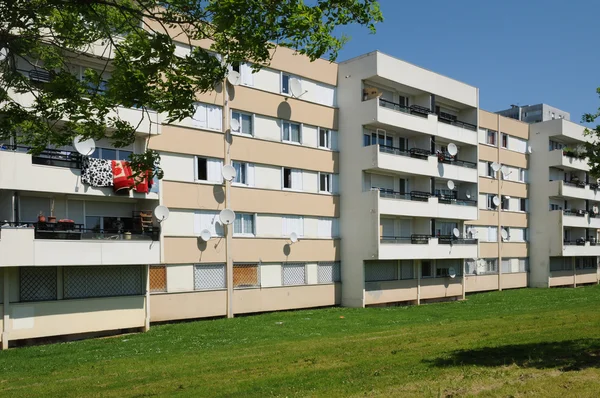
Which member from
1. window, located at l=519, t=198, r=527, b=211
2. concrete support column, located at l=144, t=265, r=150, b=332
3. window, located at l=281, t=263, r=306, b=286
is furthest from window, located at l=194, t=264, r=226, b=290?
window, located at l=519, t=198, r=527, b=211

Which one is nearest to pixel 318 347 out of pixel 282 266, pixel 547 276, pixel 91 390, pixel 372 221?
pixel 91 390

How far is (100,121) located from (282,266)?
23.1 m

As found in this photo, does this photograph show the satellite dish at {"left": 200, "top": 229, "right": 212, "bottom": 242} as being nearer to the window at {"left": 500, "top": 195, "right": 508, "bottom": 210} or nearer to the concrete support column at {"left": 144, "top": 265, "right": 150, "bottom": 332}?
the concrete support column at {"left": 144, "top": 265, "right": 150, "bottom": 332}

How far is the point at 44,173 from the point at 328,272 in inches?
713

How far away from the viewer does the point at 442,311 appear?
32.0 meters

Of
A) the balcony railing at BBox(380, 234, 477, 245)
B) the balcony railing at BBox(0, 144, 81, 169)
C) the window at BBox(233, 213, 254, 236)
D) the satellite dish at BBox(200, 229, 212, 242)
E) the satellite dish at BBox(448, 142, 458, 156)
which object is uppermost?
the satellite dish at BBox(448, 142, 458, 156)

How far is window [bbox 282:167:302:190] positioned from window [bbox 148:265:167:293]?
8.71 m

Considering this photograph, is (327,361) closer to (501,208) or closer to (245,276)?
(245,276)

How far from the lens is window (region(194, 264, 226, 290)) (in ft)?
95.6

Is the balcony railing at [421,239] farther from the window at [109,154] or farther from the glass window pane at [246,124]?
the window at [109,154]

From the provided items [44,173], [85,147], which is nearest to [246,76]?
[85,147]

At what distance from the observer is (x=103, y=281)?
24953 mm

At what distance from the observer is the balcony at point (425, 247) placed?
35406 mm

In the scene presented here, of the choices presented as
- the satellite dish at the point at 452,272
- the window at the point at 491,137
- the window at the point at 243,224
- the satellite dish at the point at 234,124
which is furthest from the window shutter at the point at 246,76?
the window at the point at 491,137
